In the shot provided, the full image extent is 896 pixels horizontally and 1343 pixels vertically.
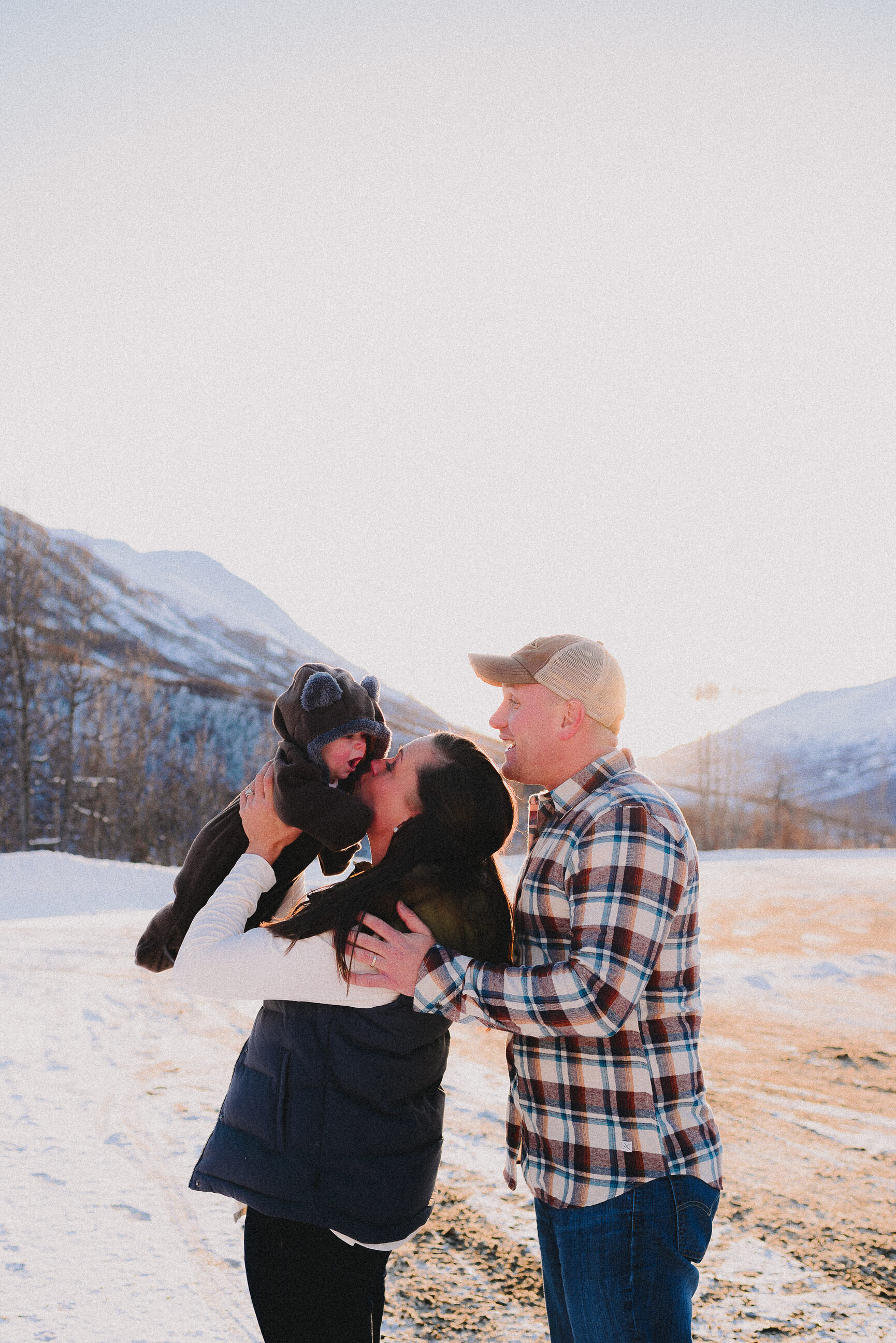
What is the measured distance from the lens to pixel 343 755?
222 cm

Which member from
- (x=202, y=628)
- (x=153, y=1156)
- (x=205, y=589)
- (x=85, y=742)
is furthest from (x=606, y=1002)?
(x=205, y=589)

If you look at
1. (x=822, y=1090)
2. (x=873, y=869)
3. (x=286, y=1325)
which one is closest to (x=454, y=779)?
(x=286, y=1325)

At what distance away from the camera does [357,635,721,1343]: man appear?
1.83 m

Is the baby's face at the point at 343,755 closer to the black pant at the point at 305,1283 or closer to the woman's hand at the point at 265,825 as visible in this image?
the woman's hand at the point at 265,825

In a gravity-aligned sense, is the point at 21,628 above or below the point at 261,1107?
above

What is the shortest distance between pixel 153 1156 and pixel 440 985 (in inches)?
147

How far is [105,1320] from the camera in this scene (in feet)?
10.6

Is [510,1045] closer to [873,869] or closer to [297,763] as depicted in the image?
[297,763]

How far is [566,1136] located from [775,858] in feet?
83.6

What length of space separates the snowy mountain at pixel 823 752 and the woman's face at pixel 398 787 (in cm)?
8765

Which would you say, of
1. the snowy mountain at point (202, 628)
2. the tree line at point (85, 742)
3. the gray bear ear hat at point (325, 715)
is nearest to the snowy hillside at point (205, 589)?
the snowy mountain at point (202, 628)

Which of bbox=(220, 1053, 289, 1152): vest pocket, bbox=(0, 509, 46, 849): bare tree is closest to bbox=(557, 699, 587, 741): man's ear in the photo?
bbox=(220, 1053, 289, 1152): vest pocket

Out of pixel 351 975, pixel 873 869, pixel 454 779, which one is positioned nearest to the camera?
pixel 351 975

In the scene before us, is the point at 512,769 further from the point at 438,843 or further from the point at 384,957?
→ the point at 384,957
